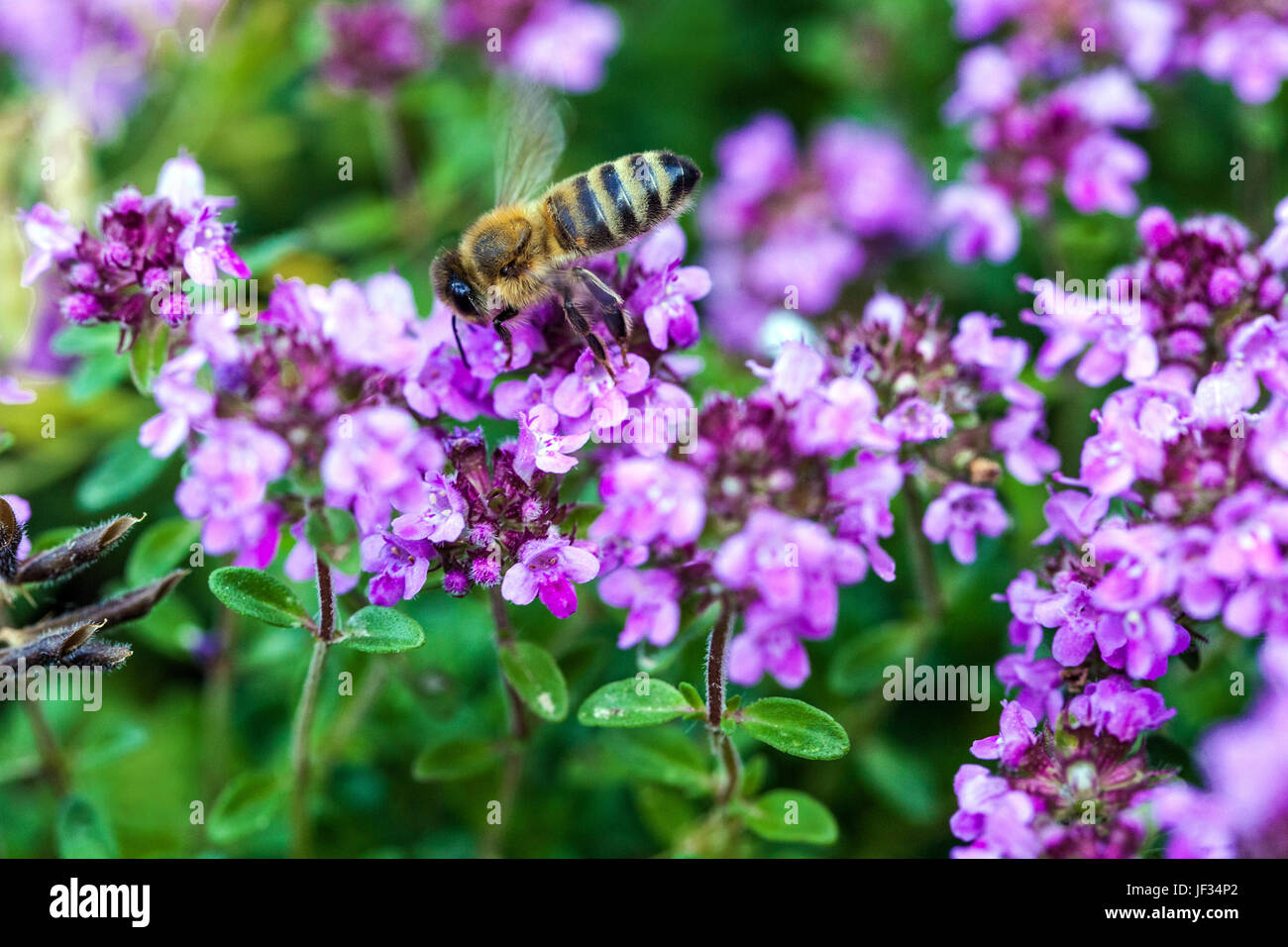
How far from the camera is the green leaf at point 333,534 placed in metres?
2.74

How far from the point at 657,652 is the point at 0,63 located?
18.0 ft

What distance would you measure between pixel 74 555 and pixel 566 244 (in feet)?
4.80

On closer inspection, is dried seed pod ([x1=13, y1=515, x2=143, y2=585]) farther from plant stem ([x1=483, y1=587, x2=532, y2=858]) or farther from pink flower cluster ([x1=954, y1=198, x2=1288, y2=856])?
pink flower cluster ([x1=954, y1=198, x2=1288, y2=856])

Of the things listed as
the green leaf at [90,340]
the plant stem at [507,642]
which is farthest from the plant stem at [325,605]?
the green leaf at [90,340]

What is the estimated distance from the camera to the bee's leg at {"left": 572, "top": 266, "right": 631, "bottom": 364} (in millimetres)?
2986

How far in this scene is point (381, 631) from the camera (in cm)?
292

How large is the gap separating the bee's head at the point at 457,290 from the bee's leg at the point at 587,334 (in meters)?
0.22

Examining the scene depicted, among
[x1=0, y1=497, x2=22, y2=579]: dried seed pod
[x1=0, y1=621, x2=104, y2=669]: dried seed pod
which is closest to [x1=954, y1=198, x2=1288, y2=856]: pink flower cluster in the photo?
[x1=0, y1=621, x2=104, y2=669]: dried seed pod

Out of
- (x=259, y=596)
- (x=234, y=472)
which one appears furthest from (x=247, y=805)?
(x=234, y=472)

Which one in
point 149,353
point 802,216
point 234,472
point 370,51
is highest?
point 370,51

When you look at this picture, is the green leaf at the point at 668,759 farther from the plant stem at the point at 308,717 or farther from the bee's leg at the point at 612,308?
the bee's leg at the point at 612,308

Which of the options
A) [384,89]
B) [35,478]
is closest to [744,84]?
[384,89]

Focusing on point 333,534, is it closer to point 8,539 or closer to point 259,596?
point 259,596
